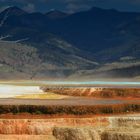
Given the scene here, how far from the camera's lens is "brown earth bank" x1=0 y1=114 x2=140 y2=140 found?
36.6 metres

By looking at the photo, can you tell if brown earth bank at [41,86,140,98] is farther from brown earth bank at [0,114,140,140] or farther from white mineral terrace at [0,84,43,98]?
brown earth bank at [0,114,140,140]

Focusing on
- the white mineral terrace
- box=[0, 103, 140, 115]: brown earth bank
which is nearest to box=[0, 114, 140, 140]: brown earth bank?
box=[0, 103, 140, 115]: brown earth bank

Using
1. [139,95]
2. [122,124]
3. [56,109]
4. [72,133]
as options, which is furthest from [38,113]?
[139,95]

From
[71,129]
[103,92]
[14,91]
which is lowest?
[71,129]

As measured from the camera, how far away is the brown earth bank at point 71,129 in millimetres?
36562

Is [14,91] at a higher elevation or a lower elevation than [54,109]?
higher

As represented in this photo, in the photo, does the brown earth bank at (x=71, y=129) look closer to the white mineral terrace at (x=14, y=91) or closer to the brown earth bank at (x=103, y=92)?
the white mineral terrace at (x=14, y=91)

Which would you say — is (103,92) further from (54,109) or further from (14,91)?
(54,109)

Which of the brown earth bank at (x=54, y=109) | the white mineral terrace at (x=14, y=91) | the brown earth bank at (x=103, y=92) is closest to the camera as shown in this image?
the brown earth bank at (x=54, y=109)

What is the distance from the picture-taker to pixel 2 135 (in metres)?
40.1

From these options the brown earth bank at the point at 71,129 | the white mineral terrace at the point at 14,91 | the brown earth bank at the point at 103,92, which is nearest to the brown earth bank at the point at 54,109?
the brown earth bank at the point at 71,129

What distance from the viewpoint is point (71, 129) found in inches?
1489

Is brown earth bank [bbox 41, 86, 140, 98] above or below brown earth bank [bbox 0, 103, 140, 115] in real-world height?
above

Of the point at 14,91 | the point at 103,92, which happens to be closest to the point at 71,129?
the point at 103,92
